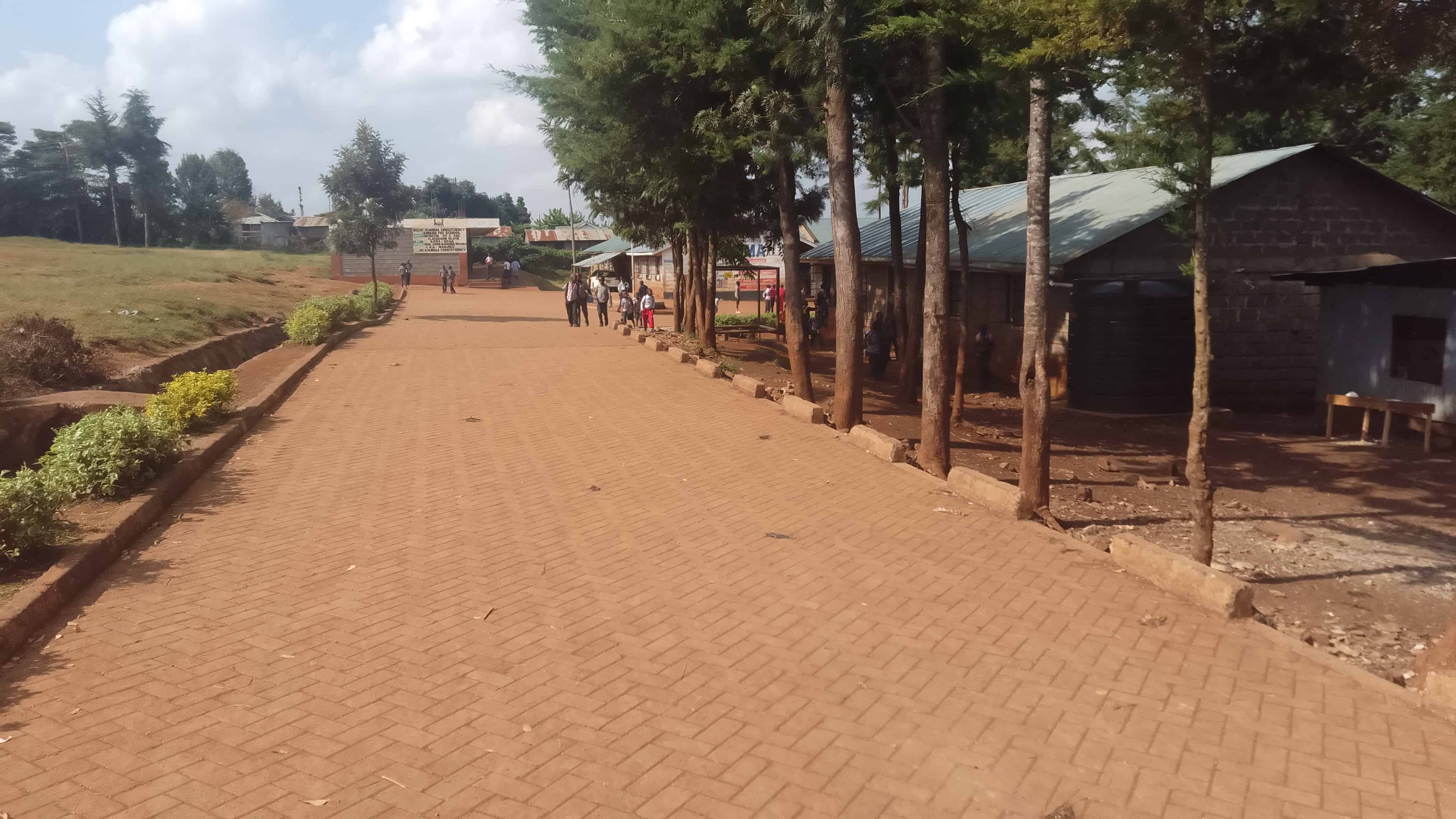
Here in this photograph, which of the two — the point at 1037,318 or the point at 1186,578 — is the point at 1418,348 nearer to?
the point at 1037,318

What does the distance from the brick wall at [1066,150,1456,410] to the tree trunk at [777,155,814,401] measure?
697 cm

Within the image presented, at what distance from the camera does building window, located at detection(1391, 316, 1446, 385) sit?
15.0m

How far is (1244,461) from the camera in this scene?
13.9 m

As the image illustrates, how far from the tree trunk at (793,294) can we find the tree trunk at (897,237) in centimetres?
209

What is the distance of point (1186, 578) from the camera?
6.80 m

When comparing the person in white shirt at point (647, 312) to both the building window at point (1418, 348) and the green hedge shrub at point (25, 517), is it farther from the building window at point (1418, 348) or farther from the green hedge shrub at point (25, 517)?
the green hedge shrub at point (25, 517)

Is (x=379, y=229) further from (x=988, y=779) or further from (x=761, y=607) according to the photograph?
(x=988, y=779)

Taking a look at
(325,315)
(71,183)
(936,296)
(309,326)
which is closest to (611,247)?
(325,315)

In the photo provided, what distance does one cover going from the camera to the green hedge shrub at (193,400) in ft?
33.0

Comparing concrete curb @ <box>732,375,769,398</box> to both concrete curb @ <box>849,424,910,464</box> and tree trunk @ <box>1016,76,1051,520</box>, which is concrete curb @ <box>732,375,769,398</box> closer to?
concrete curb @ <box>849,424,910,464</box>

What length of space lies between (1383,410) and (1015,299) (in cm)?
761

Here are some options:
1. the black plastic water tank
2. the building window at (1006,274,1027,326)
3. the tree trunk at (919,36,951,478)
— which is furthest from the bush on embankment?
the black plastic water tank

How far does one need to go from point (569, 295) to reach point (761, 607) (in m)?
23.5

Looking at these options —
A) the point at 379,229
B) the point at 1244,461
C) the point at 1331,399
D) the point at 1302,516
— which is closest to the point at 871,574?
the point at 1302,516
